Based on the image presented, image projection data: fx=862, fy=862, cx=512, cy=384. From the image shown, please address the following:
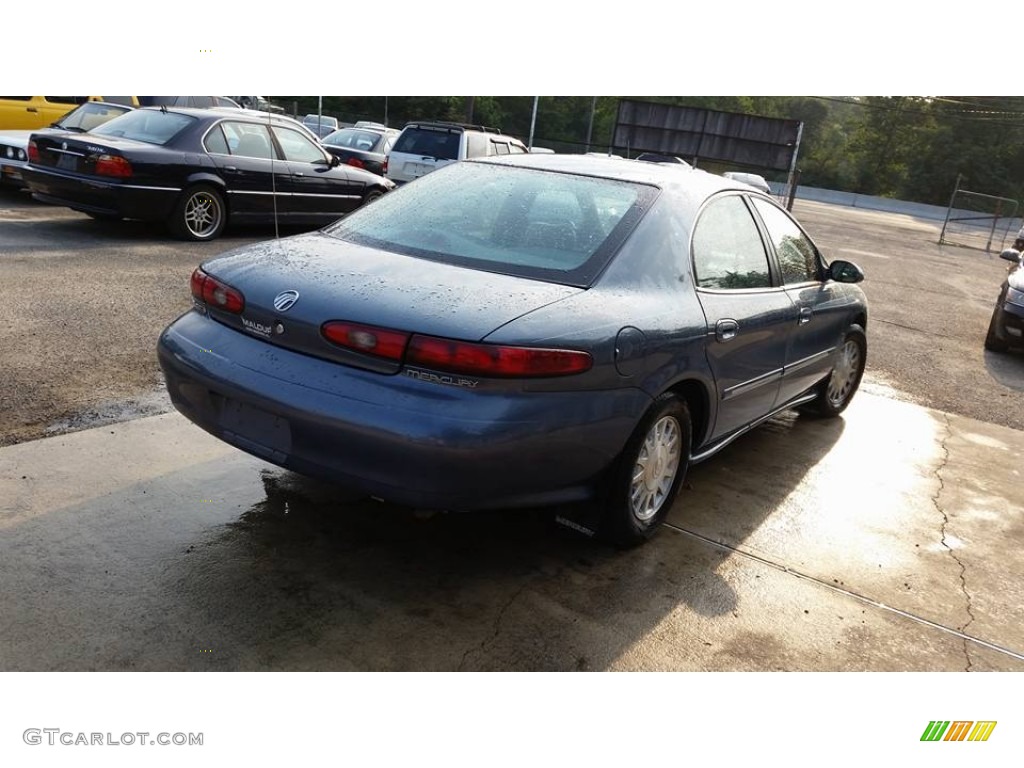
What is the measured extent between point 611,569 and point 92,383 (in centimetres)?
308

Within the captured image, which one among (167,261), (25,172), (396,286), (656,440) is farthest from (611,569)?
(25,172)

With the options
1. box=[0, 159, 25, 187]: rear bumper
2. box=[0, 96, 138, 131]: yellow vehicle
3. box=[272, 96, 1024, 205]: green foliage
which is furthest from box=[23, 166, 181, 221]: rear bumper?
box=[272, 96, 1024, 205]: green foliage

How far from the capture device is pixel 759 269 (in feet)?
13.9

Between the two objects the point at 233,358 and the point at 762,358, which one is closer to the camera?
the point at 233,358

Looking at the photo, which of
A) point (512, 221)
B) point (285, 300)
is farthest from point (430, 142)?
point (285, 300)

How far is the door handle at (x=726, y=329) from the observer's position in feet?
11.9

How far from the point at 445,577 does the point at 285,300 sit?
1.16 meters

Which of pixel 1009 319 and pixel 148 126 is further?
pixel 148 126

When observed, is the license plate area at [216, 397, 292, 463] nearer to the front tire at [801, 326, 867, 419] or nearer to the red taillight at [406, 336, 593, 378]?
the red taillight at [406, 336, 593, 378]

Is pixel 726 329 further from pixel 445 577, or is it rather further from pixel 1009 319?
pixel 1009 319

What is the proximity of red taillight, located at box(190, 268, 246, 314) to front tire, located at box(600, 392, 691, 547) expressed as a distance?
59.7 inches

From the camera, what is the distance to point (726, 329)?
3.71 m

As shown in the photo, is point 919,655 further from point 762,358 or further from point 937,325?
point 937,325
